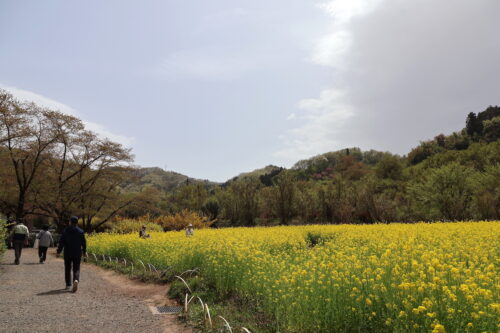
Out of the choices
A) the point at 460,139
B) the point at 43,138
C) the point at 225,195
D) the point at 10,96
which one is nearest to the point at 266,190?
the point at 225,195

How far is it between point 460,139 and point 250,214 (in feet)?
159

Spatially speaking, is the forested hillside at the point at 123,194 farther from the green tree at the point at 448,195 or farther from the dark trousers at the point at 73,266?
the dark trousers at the point at 73,266

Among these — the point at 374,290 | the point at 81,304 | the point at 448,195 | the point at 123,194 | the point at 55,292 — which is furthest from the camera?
the point at 123,194

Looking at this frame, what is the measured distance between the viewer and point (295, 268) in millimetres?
6641

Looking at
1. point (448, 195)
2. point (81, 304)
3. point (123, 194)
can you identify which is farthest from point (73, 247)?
point (448, 195)

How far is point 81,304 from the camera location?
800 cm

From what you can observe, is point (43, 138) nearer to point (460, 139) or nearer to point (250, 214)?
point (250, 214)

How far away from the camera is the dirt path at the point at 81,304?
21.2 ft

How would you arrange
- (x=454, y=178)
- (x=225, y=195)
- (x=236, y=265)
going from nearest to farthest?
(x=236, y=265) → (x=454, y=178) → (x=225, y=195)

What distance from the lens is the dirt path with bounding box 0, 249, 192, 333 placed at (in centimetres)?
646

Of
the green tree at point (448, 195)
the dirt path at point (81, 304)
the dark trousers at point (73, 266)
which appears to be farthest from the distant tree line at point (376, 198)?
the dark trousers at point (73, 266)

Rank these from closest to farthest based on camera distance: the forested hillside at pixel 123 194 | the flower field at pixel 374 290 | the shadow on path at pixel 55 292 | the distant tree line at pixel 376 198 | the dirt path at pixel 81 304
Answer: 1. the flower field at pixel 374 290
2. the dirt path at pixel 81 304
3. the shadow on path at pixel 55 292
4. the forested hillside at pixel 123 194
5. the distant tree line at pixel 376 198

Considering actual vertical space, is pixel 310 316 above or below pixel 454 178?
below

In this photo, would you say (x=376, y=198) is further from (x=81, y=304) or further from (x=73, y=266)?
(x=81, y=304)
